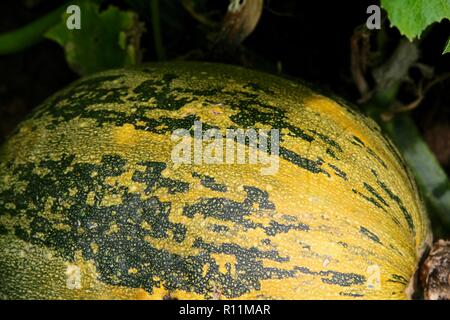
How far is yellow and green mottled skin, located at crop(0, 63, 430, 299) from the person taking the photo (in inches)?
62.4

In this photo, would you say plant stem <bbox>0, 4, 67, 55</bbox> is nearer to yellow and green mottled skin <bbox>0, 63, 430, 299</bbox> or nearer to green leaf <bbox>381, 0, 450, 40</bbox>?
yellow and green mottled skin <bbox>0, 63, 430, 299</bbox>

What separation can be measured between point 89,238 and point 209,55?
0.95 m

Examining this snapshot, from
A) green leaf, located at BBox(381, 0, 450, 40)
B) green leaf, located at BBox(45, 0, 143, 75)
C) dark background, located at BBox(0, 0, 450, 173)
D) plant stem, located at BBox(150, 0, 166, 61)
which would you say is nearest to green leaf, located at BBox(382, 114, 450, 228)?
dark background, located at BBox(0, 0, 450, 173)

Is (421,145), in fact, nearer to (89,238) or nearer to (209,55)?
(209,55)

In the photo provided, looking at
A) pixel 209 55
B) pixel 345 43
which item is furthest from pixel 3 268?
pixel 345 43

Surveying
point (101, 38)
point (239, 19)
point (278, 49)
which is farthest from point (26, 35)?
point (278, 49)

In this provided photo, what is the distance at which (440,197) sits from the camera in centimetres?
231

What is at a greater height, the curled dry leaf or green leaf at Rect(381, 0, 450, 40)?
the curled dry leaf

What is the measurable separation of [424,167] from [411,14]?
2.67ft

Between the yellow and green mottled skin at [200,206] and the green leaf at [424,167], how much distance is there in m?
0.45

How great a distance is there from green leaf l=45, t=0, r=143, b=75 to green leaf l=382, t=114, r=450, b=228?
38.8 inches

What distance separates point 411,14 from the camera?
5.55 ft

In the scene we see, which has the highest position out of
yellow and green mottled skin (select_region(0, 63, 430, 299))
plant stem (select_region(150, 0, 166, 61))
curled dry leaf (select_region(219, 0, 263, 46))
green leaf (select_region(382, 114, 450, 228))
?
plant stem (select_region(150, 0, 166, 61))

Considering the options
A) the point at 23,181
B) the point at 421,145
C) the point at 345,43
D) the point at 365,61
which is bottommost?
the point at 23,181
